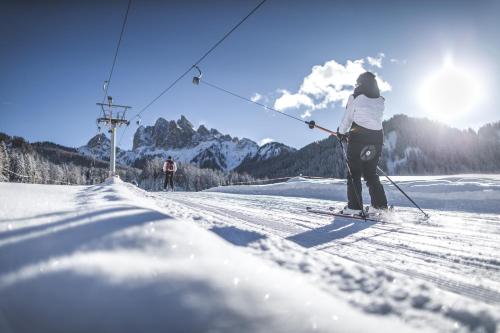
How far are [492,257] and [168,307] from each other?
2.57 m

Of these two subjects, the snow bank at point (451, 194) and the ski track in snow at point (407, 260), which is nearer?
the ski track in snow at point (407, 260)

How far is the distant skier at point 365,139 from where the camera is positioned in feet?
16.3

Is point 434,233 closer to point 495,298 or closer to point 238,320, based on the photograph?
point 495,298

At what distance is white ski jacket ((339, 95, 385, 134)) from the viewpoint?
5039 millimetres

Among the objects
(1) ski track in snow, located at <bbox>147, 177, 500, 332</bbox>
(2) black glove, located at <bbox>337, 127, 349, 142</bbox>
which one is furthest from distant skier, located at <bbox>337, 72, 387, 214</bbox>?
(1) ski track in snow, located at <bbox>147, 177, 500, 332</bbox>

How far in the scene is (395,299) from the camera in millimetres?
1265

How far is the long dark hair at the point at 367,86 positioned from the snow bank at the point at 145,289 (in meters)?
4.42

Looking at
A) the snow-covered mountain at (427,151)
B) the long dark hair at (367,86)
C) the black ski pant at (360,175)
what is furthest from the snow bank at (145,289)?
the snow-covered mountain at (427,151)

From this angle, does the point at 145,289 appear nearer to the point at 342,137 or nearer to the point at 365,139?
the point at 365,139

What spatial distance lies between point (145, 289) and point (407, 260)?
6.47 feet

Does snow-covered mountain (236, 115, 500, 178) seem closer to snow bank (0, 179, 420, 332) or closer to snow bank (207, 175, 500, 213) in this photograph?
snow bank (207, 175, 500, 213)

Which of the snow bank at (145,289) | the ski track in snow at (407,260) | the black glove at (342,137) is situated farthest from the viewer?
the black glove at (342,137)

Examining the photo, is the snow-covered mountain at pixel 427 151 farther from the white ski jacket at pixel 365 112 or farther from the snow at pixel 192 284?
the snow at pixel 192 284

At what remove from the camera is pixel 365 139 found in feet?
16.6
